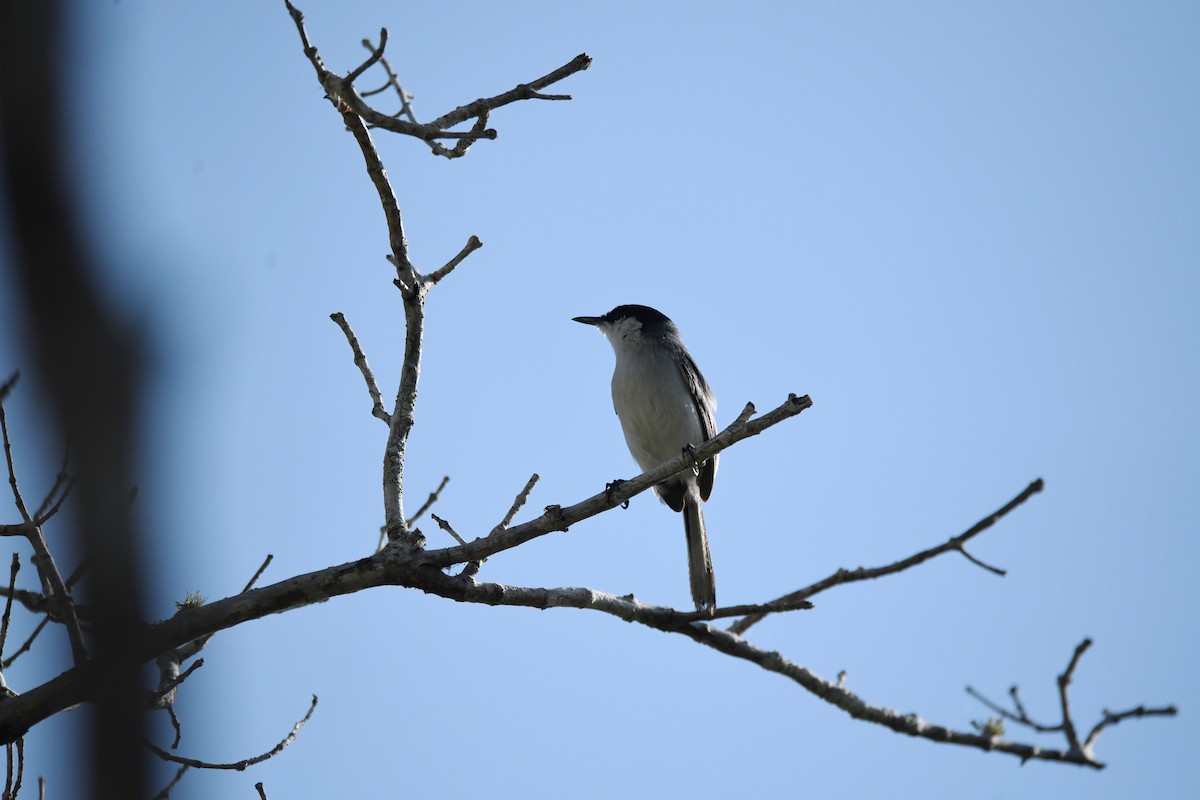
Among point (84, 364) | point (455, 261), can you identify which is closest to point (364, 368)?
point (455, 261)

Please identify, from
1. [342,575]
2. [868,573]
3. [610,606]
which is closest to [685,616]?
[610,606]

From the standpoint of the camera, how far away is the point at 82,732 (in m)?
1.31

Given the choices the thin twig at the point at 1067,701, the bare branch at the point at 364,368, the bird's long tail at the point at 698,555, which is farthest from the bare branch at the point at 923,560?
the bird's long tail at the point at 698,555

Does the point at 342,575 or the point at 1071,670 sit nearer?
the point at 1071,670

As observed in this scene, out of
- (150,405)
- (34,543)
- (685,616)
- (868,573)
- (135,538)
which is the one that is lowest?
(135,538)

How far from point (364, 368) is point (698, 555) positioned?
3.44 metres

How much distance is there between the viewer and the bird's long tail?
7.55 m

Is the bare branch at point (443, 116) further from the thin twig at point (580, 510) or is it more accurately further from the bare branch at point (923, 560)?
the bare branch at point (923, 560)

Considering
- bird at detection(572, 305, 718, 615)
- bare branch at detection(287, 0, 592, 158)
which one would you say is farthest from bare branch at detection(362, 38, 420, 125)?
bird at detection(572, 305, 718, 615)

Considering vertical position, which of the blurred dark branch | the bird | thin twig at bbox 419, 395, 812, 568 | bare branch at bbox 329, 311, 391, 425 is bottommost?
the blurred dark branch

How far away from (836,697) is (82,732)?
4.08m

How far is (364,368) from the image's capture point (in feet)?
17.1

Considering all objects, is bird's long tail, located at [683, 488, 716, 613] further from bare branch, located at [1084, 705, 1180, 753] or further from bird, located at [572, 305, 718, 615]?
bare branch, located at [1084, 705, 1180, 753]

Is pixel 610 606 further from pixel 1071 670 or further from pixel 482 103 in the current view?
pixel 482 103
